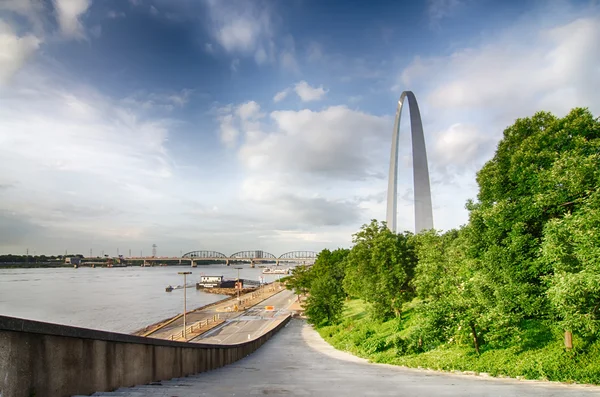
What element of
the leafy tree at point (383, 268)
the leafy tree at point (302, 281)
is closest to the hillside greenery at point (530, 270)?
the leafy tree at point (383, 268)

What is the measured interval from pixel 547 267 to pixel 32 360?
53.3ft

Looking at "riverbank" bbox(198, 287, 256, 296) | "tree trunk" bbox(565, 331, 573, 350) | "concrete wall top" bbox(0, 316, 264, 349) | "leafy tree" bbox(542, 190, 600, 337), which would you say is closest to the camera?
"concrete wall top" bbox(0, 316, 264, 349)

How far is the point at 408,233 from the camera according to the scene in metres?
41.1

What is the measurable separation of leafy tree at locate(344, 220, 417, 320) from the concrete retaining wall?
26244mm

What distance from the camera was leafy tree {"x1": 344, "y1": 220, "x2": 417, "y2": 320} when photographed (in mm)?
32844

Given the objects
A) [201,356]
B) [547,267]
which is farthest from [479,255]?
[201,356]

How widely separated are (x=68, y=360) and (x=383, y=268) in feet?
101

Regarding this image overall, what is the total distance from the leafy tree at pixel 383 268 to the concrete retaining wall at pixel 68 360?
26244 millimetres

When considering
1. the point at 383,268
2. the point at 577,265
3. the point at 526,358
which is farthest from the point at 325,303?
the point at 577,265

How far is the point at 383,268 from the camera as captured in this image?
113 ft

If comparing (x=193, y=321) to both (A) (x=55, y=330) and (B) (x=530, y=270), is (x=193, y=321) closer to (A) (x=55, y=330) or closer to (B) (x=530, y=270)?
(B) (x=530, y=270)

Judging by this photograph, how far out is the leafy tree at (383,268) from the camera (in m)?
32.8

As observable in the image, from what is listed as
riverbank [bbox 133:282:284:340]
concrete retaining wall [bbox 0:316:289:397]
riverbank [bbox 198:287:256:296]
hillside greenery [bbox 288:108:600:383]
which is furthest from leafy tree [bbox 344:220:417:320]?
riverbank [bbox 198:287:256:296]

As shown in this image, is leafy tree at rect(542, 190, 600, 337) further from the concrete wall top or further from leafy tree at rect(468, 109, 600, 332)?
the concrete wall top
